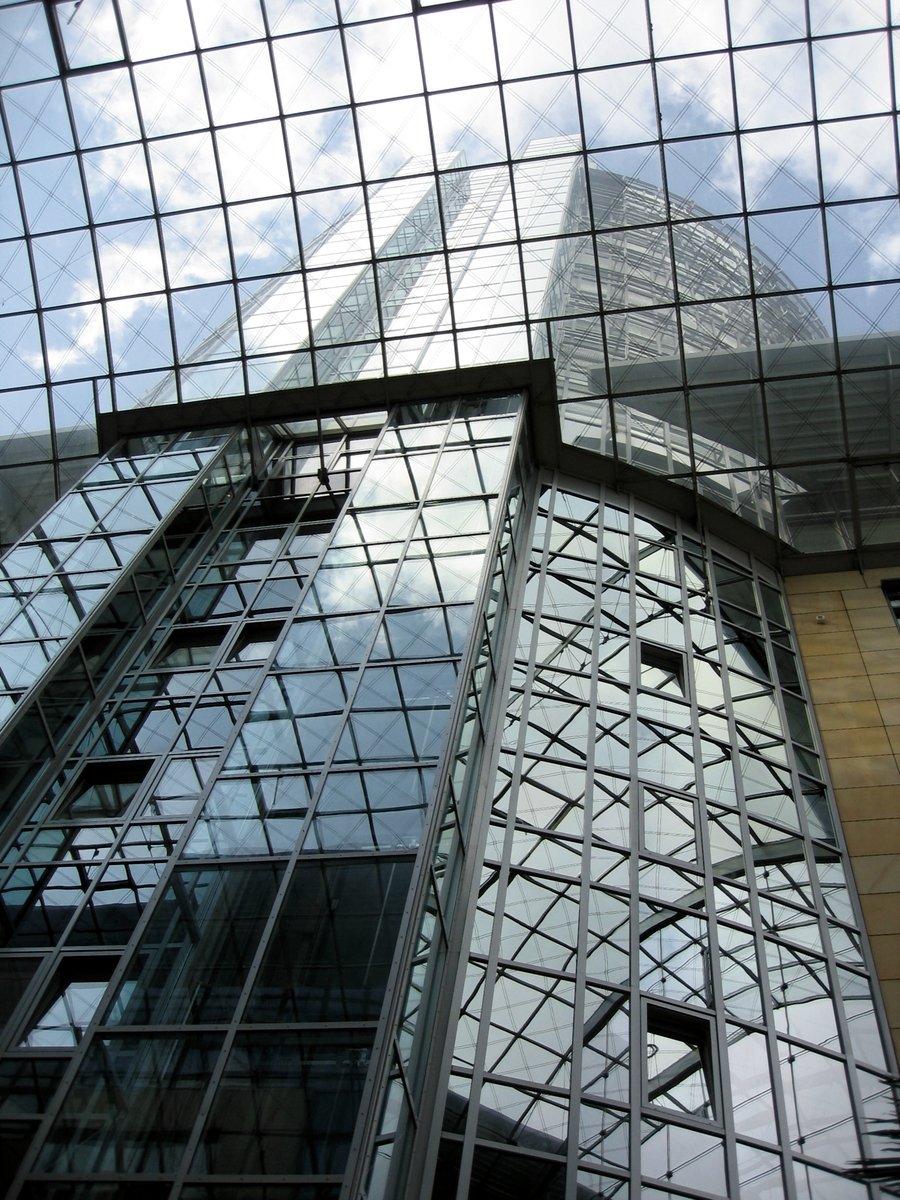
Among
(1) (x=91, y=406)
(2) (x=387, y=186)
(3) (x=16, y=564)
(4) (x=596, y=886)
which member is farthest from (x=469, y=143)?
(4) (x=596, y=886)

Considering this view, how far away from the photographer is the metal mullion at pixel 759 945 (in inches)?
686

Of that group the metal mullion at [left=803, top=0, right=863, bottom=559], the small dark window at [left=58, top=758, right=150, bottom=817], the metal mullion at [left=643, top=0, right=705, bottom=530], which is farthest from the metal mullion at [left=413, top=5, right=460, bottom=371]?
the small dark window at [left=58, top=758, right=150, bottom=817]

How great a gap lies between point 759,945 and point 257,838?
909 centimetres

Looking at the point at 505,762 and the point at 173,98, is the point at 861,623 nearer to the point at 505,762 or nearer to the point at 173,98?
the point at 505,762

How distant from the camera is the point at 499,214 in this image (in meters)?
33.4

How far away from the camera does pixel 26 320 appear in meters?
35.4

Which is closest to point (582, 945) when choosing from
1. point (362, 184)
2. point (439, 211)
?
point (439, 211)

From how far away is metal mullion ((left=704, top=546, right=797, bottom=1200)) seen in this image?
17.4m

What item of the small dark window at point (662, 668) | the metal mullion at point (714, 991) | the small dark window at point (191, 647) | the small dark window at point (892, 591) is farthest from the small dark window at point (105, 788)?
the small dark window at point (892, 591)

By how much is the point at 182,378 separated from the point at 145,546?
26.9ft

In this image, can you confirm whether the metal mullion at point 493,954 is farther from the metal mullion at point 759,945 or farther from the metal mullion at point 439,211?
the metal mullion at point 439,211

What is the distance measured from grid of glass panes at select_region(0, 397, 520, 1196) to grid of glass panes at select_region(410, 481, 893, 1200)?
10.4 ft

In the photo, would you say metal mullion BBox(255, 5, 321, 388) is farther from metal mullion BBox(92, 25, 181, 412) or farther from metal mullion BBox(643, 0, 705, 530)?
metal mullion BBox(643, 0, 705, 530)

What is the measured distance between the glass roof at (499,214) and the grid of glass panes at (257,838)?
14.8 ft
